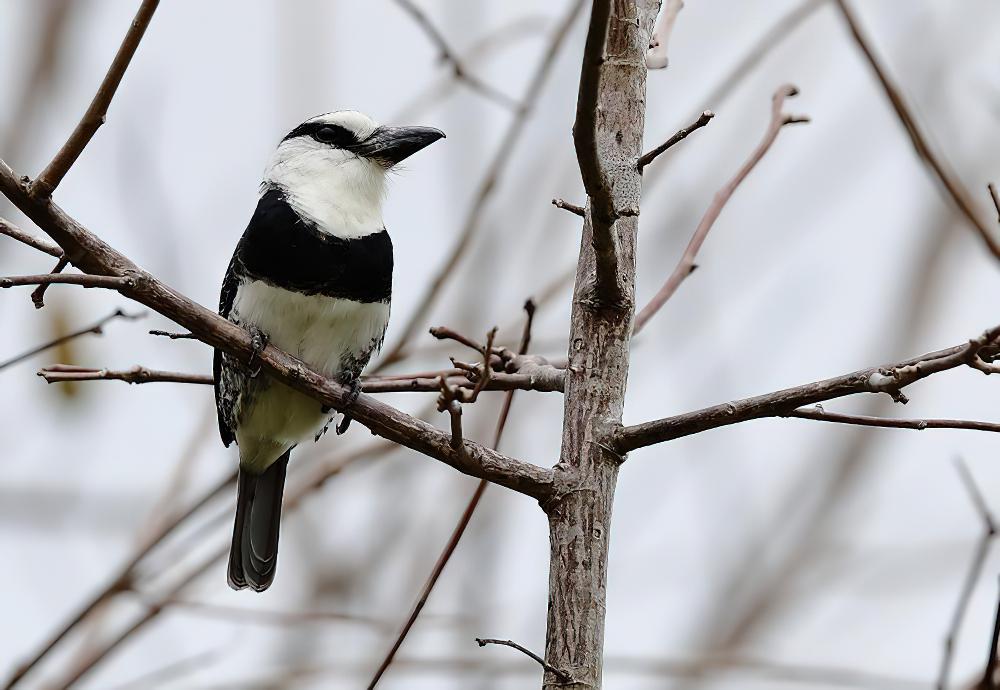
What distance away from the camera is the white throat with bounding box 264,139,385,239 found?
3205 millimetres

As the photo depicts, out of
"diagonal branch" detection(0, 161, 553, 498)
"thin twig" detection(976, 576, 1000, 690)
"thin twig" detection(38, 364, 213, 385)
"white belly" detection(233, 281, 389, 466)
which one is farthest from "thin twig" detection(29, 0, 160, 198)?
"thin twig" detection(976, 576, 1000, 690)

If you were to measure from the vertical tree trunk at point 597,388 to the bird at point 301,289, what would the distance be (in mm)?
1192

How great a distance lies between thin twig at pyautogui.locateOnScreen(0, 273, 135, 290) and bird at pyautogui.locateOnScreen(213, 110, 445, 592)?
0.98 metres

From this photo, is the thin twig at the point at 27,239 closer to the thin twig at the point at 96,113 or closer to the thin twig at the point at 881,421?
the thin twig at the point at 96,113

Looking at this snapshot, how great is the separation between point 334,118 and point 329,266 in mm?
795

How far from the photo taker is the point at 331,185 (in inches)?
134

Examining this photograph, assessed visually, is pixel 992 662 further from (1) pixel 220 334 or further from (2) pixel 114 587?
(2) pixel 114 587

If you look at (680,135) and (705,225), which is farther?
(705,225)

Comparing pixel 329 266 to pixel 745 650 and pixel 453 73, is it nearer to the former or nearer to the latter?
pixel 453 73

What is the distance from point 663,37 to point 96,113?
1303mm

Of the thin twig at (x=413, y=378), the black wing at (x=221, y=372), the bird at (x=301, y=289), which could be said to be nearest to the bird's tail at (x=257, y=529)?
the bird at (x=301, y=289)

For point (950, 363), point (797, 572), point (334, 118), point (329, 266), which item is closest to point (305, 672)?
point (329, 266)

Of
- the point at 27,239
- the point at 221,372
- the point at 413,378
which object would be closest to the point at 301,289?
the point at 221,372

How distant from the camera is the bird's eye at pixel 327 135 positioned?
3.62 m
